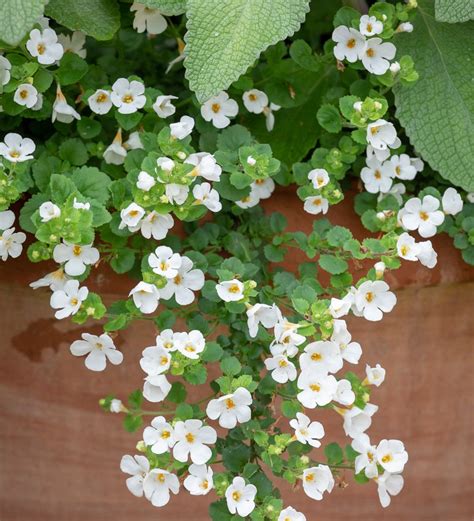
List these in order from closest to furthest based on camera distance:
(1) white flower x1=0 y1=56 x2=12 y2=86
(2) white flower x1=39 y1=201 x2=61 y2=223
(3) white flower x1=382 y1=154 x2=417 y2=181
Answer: (2) white flower x1=39 y1=201 x2=61 y2=223 < (1) white flower x1=0 y1=56 x2=12 y2=86 < (3) white flower x1=382 y1=154 x2=417 y2=181

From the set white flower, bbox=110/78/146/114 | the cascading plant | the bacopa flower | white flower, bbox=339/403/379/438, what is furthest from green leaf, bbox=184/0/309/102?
white flower, bbox=339/403/379/438

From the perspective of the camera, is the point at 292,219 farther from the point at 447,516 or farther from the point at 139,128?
the point at 447,516

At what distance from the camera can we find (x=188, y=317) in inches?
40.2

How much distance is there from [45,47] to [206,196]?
0.75ft

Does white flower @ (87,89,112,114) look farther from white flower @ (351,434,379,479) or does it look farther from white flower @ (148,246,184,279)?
white flower @ (351,434,379,479)

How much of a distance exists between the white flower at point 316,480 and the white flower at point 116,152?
37 centimetres

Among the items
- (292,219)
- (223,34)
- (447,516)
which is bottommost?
(447,516)

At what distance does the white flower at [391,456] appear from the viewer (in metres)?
0.97

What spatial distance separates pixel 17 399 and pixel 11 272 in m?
0.15

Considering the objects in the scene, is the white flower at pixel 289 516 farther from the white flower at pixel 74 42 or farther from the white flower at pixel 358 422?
the white flower at pixel 74 42

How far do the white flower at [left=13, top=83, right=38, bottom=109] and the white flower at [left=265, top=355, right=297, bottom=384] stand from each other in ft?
1.16

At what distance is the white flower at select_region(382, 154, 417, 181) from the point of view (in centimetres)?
111

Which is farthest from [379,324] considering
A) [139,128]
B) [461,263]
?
[139,128]

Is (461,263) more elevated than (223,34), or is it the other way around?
(223,34)
